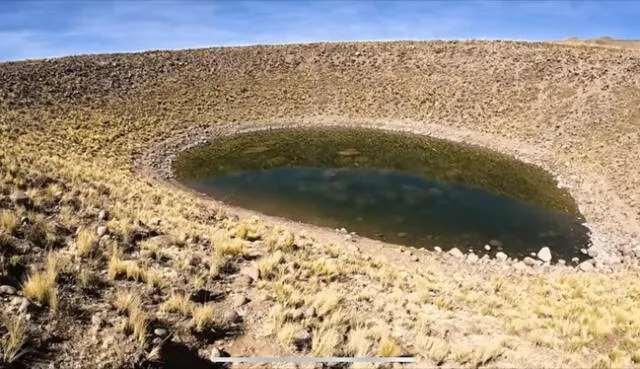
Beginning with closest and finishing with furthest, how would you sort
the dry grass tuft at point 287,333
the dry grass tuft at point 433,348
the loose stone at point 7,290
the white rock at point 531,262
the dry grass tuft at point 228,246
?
the loose stone at point 7,290, the dry grass tuft at point 287,333, the dry grass tuft at point 433,348, the dry grass tuft at point 228,246, the white rock at point 531,262

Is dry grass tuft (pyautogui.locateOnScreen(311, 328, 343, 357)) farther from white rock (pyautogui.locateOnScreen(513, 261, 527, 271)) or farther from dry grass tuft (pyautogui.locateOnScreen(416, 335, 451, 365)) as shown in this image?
white rock (pyautogui.locateOnScreen(513, 261, 527, 271))

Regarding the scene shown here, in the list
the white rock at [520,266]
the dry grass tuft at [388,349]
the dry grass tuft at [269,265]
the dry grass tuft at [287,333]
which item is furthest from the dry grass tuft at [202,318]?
the white rock at [520,266]

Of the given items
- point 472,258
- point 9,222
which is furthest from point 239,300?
point 472,258

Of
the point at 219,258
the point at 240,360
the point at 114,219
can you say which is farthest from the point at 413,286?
the point at 114,219

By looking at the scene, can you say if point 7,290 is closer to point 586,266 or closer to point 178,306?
point 178,306

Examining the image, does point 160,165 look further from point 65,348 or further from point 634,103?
point 634,103

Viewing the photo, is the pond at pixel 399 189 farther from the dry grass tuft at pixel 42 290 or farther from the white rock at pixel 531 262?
the dry grass tuft at pixel 42 290
